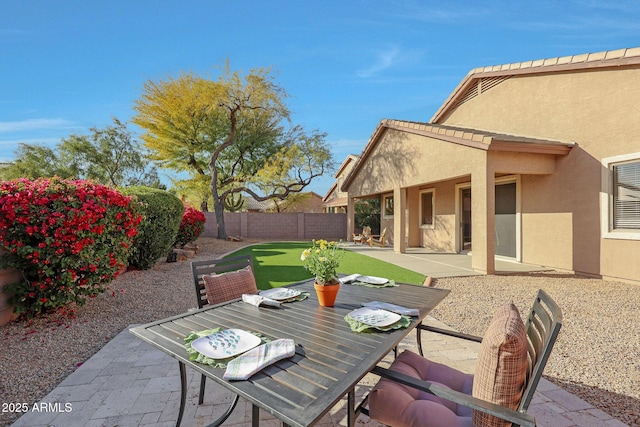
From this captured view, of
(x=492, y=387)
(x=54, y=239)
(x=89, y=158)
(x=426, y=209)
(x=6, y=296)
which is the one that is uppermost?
(x=89, y=158)

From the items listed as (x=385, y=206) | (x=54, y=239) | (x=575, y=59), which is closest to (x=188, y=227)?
(x=54, y=239)

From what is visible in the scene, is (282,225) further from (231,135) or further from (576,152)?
(576,152)

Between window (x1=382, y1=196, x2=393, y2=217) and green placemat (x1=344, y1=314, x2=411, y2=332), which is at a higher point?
window (x1=382, y1=196, x2=393, y2=217)

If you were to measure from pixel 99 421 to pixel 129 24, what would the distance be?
9181 mm

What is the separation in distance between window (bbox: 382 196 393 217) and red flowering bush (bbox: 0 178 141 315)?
12.8 m

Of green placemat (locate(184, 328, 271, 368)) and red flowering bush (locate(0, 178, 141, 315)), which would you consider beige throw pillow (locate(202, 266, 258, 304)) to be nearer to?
green placemat (locate(184, 328, 271, 368))

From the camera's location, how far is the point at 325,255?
2484 mm

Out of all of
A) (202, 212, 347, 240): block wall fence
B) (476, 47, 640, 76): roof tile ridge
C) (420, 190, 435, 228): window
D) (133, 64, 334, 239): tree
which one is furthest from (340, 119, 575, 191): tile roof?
(133, 64, 334, 239): tree

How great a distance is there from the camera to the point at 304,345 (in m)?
1.78

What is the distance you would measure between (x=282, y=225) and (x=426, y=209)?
9.62 m

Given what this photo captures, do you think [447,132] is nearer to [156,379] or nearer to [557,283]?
[557,283]

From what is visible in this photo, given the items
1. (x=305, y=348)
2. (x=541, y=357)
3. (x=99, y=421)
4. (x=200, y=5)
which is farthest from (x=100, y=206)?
(x=200, y=5)

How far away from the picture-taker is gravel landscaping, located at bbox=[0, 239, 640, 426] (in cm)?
277

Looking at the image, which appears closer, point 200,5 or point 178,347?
point 178,347
